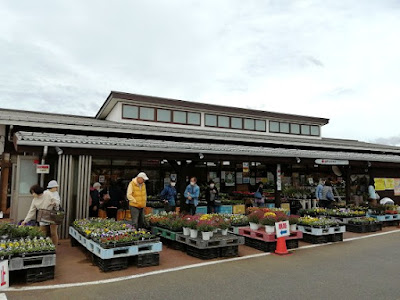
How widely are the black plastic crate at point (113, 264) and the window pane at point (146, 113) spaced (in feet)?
38.6

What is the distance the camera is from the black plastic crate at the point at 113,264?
6.73 meters

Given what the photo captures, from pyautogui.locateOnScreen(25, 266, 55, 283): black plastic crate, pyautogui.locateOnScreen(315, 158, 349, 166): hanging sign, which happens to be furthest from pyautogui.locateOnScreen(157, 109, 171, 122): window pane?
pyautogui.locateOnScreen(25, 266, 55, 283): black plastic crate

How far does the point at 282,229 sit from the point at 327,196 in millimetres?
6287

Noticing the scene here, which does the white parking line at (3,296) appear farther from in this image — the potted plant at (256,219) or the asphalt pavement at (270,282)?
the potted plant at (256,219)

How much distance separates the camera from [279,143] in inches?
759

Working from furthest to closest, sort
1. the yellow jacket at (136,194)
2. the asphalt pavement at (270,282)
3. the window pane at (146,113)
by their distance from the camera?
the window pane at (146,113), the yellow jacket at (136,194), the asphalt pavement at (270,282)

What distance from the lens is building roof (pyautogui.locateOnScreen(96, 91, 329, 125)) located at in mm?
17562

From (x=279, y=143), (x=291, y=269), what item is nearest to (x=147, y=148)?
(x=291, y=269)

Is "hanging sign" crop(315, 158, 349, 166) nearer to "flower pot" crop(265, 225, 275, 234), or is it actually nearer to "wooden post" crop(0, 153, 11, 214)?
"flower pot" crop(265, 225, 275, 234)

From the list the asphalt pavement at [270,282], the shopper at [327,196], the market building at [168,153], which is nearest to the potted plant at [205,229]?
the asphalt pavement at [270,282]

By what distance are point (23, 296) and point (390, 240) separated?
1039cm

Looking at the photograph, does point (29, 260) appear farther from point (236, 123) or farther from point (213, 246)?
point (236, 123)

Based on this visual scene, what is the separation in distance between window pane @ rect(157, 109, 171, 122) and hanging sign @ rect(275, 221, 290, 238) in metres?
11.2

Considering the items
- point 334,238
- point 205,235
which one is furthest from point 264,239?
point 334,238
